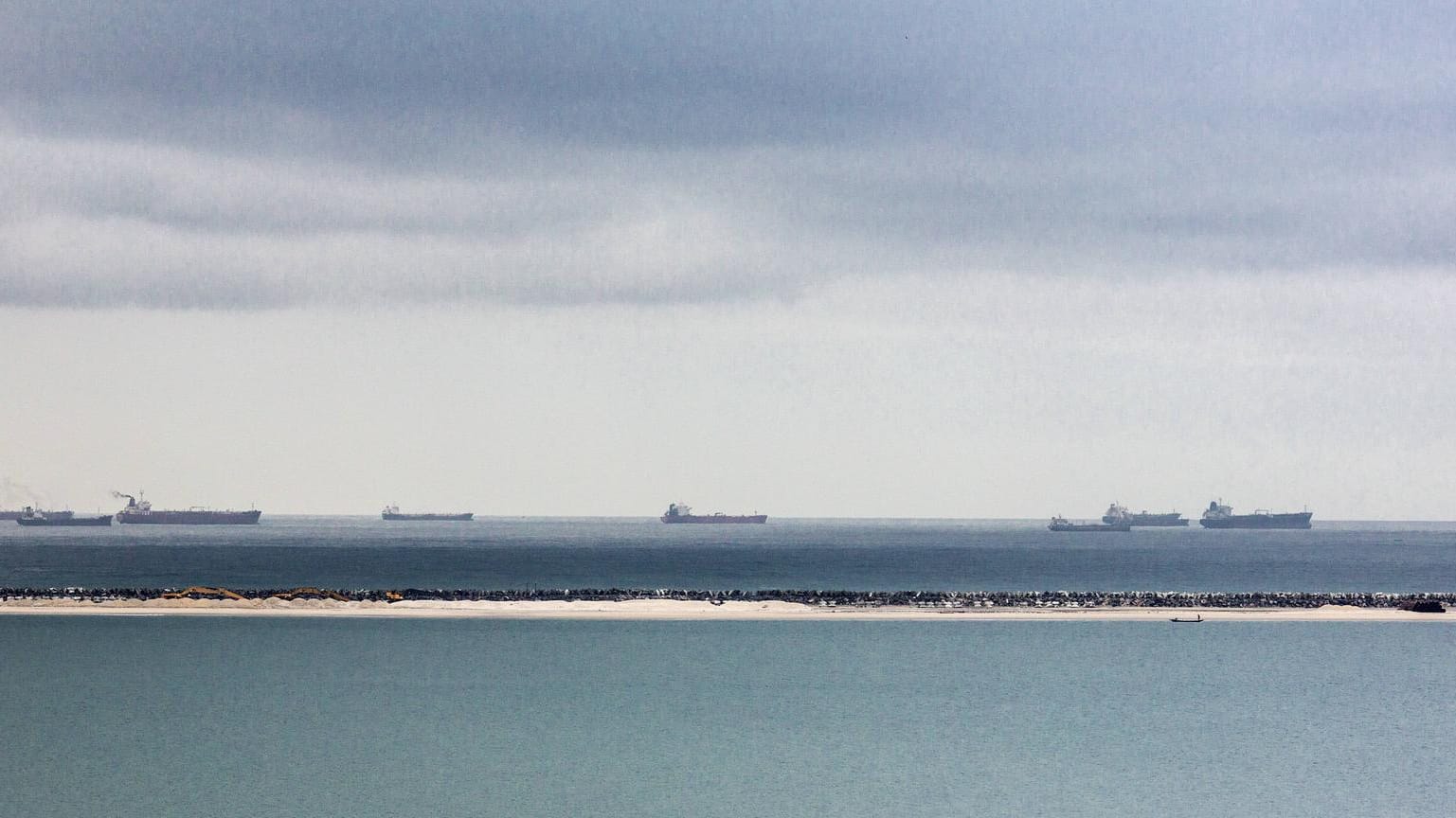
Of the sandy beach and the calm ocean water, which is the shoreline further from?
the calm ocean water

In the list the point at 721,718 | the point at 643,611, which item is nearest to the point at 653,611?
the point at 643,611

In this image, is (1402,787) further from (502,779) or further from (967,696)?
(502,779)

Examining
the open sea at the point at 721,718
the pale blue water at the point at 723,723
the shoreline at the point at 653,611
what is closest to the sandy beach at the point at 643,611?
the shoreline at the point at 653,611

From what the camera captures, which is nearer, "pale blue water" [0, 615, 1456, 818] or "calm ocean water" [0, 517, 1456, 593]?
"pale blue water" [0, 615, 1456, 818]

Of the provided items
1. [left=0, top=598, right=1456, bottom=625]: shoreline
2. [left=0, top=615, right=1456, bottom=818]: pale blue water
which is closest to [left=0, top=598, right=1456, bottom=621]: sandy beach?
[left=0, top=598, right=1456, bottom=625]: shoreline

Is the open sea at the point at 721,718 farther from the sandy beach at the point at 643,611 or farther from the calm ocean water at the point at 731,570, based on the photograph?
the calm ocean water at the point at 731,570

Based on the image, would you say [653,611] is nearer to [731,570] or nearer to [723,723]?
[723,723]
